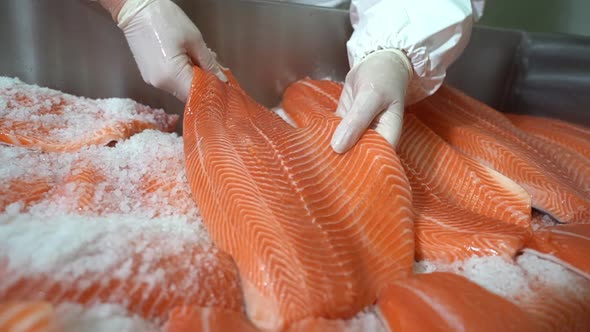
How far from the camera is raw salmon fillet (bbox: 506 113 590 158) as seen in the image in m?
1.87

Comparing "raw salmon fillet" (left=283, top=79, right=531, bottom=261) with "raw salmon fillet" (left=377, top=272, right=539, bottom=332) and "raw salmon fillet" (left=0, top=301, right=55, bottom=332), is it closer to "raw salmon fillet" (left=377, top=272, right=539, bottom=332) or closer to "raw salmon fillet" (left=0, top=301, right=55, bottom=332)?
"raw salmon fillet" (left=377, top=272, right=539, bottom=332)

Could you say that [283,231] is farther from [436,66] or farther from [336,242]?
[436,66]

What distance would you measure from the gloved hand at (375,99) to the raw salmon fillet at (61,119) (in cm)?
83

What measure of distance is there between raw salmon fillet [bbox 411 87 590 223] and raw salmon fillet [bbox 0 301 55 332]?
4.79ft

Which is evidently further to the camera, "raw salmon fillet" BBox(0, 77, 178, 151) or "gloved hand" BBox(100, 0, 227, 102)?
"gloved hand" BBox(100, 0, 227, 102)

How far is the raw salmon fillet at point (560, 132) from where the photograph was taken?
1873 mm

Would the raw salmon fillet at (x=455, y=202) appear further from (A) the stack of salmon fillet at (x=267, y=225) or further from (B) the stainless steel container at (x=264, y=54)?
(B) the stainless steel container at (x=264, y=54)

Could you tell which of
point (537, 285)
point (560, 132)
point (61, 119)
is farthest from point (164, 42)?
point (560, 132)

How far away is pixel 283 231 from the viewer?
102 cm

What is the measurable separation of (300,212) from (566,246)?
0.76m

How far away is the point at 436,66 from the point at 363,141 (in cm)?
82

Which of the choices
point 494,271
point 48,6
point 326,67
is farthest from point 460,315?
point 48,6

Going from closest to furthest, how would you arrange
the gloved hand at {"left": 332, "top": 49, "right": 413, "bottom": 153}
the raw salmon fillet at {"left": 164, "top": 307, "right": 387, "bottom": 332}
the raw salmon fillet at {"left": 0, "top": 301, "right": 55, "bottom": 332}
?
1. the raw salmon fillet at {"left": 0, "top": 301, "right": 55, "bottom": 332}
2. the raw salmon fillet at {"left": 164, "top": 307, "right": 387, "bottom": 332}
3. the gloved hand at {"left": 332, "top": 49, "right": 413, "bottom": 153}

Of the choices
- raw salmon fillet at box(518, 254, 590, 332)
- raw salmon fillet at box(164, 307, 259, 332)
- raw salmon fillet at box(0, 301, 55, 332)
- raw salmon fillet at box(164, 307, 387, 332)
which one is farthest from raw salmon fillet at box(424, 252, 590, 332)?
raw salmon fillet at box(0, 301, 55, 332)
